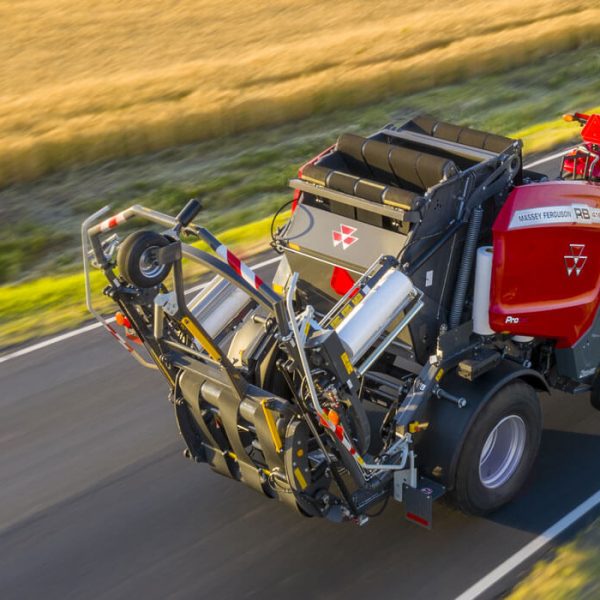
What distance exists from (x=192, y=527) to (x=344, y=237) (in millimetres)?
2565

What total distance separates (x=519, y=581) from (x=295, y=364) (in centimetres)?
244

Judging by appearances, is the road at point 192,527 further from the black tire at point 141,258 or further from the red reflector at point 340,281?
the black tire at point 141,258

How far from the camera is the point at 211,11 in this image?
93.7 ft

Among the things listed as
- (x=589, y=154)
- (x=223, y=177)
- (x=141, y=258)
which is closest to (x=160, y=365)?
(x=141, y=258)

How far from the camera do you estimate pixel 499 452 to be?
8.27 meters

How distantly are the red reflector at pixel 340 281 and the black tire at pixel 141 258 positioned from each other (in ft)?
6.23

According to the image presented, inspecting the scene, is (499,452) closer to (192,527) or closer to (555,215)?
(555,215)

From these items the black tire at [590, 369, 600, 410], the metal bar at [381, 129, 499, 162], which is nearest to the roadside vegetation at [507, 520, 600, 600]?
the black tire at [590, 369, 600, 410]

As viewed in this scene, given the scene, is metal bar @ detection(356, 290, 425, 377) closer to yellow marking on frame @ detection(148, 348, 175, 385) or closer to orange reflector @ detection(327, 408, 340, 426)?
orange reflector @ detection(327, 408, 340, 426)

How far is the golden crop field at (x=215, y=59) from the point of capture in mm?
19094

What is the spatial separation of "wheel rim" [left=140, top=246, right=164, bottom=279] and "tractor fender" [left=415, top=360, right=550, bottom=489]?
7.83 ft

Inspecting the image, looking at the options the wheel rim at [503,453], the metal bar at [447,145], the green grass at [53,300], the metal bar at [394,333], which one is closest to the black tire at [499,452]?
the wheel rim at [503,453]

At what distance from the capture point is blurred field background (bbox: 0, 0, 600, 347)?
16172 mm

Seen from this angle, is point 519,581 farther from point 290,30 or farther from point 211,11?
point 211,11
